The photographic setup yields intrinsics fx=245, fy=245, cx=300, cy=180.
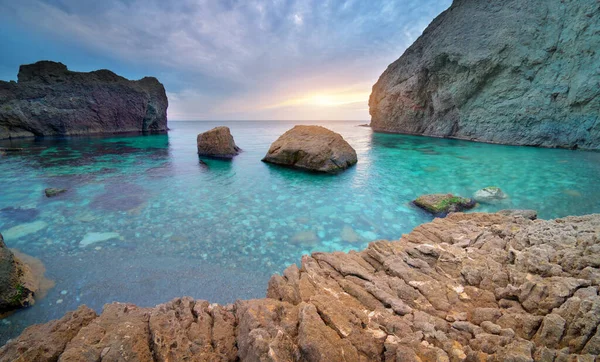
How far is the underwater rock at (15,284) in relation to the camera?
4836mm

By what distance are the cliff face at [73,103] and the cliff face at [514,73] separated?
5525cm

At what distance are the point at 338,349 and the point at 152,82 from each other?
6791 cm

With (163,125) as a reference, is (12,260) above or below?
below

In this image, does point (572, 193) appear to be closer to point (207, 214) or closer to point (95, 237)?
point (207, 214)

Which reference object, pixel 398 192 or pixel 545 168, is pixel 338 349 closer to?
pixel 398 192

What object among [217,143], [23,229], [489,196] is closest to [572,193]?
[489,196]

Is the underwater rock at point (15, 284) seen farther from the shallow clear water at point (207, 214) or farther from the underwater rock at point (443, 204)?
the underwater rock at point (443, 204)

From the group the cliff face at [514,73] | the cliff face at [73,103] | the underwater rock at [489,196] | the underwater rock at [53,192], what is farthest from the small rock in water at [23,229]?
the cliff face at [73,103]

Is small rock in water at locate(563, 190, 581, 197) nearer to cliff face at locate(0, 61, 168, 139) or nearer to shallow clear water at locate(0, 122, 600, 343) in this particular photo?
shallow clear water at locate(0, 122, 600, 343)

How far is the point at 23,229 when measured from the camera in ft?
26.8

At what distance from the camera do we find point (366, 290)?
3.86 m

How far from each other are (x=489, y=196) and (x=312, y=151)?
31.8 ft

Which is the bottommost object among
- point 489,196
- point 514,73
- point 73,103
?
point 489,196

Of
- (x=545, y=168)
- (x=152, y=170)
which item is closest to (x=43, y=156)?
(x=152, y=170)
